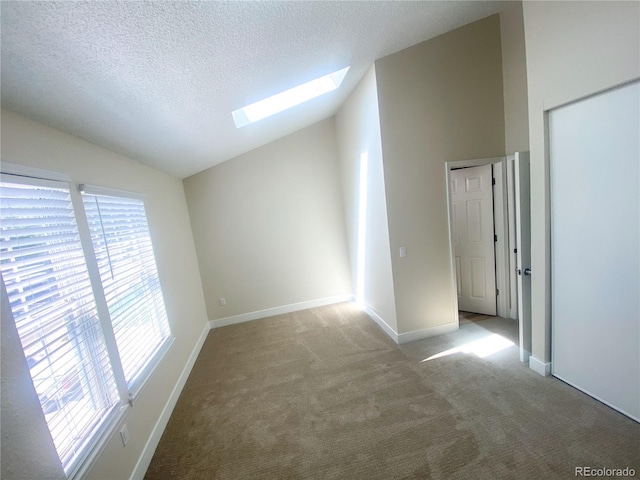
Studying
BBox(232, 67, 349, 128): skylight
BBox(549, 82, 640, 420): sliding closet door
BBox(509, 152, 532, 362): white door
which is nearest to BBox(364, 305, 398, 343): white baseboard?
BBox(509, 152, 532, 362): white door

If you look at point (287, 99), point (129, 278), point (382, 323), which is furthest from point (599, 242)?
point (129, 278)

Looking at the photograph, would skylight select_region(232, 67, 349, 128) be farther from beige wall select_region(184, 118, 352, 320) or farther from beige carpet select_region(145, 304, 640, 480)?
beige carpet select_region(145, 304, 640, 480)

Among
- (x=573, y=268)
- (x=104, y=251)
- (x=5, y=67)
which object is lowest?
(x=573, y=268)

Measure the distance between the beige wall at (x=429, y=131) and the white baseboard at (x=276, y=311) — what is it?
1.58 meters

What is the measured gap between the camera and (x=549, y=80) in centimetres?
183

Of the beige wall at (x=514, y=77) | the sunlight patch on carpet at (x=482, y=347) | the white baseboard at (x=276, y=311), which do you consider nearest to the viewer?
the beige wall at (x=514, y=77)

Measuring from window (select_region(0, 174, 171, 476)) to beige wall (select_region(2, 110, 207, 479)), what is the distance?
0.11 m

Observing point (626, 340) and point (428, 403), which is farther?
point (428, 403)

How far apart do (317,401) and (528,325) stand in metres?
1.97

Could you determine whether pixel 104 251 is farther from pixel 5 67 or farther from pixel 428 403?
pixel 428 403

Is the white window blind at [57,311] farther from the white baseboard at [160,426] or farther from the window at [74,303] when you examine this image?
the white baseboard at [160,426]

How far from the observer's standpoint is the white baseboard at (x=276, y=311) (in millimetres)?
4059

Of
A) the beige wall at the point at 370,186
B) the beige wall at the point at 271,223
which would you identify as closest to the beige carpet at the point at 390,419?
the beige wall at the point at 370,186

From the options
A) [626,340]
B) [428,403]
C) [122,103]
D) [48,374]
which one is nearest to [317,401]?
[428,403]
